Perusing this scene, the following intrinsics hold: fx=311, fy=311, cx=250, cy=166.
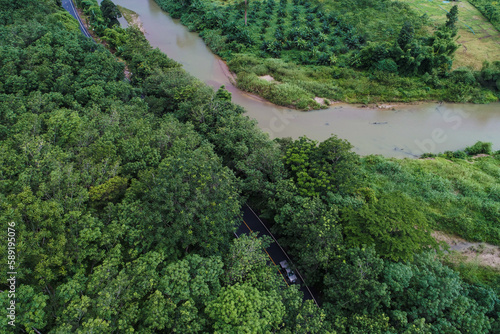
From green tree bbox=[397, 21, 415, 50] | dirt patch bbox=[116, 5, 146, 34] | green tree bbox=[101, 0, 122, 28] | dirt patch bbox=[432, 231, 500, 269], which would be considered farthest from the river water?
dirt patch bbox=[116, 5, 146, 34]

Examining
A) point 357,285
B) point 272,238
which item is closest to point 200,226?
point 272,238

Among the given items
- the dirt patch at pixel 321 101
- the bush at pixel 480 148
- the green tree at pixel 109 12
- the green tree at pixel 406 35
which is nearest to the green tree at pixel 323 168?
the dirt patch at pixel 321 101

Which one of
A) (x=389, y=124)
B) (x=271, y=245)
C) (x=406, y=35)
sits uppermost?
(x=406, y=35)

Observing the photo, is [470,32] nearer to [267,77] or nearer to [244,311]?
[267,77]

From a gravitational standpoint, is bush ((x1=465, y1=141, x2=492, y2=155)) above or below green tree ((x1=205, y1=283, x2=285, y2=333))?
below

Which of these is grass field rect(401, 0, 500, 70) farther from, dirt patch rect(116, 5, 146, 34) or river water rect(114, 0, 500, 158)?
dirt patch rect(116, 5, 146, 34)

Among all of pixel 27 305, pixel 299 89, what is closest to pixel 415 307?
pixel 27 305
